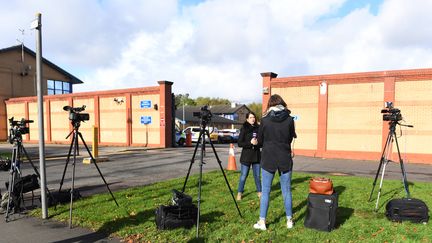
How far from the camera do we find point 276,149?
200 inches

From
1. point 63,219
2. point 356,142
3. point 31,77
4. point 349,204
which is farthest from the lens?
point 31,77

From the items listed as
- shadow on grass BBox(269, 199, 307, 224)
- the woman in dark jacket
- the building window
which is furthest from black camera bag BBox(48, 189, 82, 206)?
the building window

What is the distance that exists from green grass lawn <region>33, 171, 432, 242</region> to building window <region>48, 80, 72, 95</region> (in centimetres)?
3561

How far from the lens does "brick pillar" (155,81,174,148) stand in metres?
24.5

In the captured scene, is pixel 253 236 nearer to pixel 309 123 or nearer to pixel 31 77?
pixel 309 123

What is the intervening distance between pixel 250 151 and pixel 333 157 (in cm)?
1286

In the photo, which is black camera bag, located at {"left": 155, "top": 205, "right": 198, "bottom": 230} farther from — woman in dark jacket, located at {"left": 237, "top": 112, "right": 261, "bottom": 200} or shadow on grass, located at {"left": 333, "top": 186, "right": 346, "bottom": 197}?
shadow on grass, located at {"left": 333, "top": 186, "right": 346, "bottom": 197}

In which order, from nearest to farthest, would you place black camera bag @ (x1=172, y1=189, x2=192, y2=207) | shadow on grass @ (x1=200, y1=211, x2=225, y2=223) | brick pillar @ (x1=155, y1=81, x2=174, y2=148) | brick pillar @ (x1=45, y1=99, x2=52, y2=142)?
1. black camera bag @ (x1=172, y1=189, x2=192, y2=207)
2. shadow on grass @ (x1=200, y1=211, x2=225, y2=223)
3. brick pillar @ (x1=155, y1=81, x2=174, y2=148)
4. brick pillar @ (x1=45, y1=99, x2=52, y2=142)

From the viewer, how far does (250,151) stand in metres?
7.00

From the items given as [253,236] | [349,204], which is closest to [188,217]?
[253,236]

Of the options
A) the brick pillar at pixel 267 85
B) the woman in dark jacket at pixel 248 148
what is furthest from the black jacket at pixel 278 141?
the brick pillar at pixel 267 85

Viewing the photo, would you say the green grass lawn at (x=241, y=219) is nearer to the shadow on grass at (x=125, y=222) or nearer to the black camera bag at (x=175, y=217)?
the shadow on grass at (x=125, y=222)

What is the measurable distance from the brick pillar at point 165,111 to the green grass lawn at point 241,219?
16219 millimetres

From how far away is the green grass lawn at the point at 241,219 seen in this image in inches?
191
